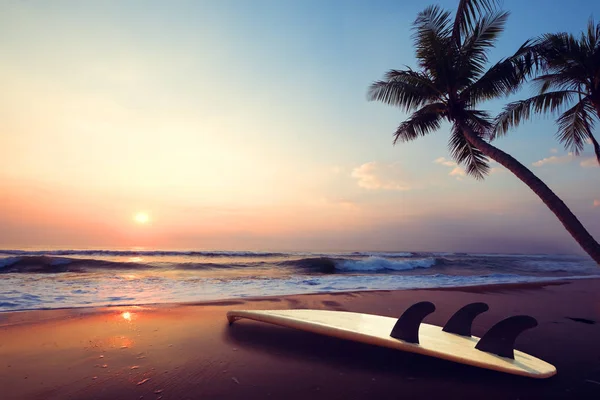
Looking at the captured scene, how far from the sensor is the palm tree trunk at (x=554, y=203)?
4272 mm

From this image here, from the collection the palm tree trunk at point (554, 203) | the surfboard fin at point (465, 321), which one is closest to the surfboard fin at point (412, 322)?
the surfboard fin at point (465, 321)

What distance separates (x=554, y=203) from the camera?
456 centimetres

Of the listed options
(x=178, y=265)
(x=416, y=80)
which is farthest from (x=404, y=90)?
(x=178, y=265)

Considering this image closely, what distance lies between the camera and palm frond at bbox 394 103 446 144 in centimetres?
720

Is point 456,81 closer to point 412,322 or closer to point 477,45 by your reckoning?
point 477,45

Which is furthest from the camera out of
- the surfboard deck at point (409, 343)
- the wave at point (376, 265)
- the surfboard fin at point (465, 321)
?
the wave at point (376, 265)

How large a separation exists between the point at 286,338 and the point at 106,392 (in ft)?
6.23

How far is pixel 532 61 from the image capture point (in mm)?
6207

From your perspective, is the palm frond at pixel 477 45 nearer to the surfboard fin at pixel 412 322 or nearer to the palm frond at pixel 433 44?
the palm frond at pixel 433 44

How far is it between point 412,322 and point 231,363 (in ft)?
5.67

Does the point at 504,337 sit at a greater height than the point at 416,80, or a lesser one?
lesser

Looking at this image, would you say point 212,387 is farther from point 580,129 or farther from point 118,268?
A: point 118,268

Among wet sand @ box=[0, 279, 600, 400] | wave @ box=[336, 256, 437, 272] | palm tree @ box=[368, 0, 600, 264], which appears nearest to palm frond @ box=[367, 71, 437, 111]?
palm tree @ box=[368, 0, 600, 264]

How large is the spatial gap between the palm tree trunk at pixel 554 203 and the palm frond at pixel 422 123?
6.34ft
